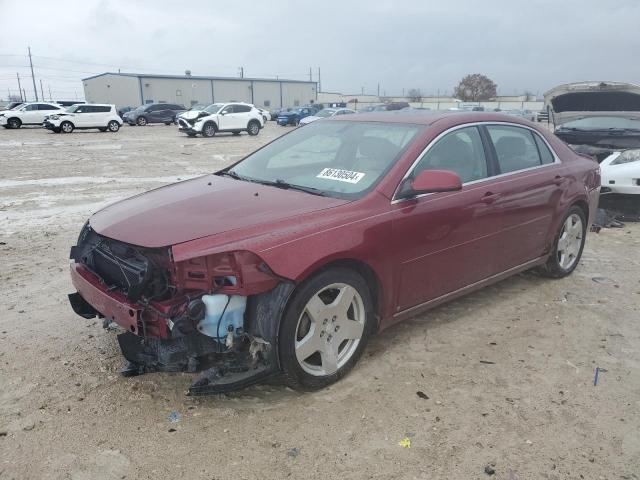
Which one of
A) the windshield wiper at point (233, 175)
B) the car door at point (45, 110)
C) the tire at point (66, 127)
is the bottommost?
the tire at point (66, 127)

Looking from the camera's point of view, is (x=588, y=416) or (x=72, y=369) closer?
(x=588, y=416)

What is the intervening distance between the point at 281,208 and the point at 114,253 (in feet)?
3.39

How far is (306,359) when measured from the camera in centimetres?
318

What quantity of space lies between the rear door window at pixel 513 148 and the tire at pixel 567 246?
2.45 feet

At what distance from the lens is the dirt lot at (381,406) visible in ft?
8.43

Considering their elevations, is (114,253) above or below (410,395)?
above

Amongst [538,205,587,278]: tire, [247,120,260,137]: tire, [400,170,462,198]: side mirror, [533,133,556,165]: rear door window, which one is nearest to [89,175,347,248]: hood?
[400,170,462,198]: side mirror

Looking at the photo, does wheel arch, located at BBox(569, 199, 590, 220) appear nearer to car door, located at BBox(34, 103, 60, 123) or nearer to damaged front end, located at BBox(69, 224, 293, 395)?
damaged front end, located at BBox(69, 224, 293, 395)

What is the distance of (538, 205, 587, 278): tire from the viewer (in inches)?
193

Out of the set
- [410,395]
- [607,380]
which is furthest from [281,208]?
[607,380]

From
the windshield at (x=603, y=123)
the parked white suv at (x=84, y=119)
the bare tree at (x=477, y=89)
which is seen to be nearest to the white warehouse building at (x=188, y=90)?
the bare tree at (x=477, y=89)

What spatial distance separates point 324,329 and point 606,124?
7271mm

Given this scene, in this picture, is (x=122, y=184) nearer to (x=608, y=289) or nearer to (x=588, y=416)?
(x=608, y=289)

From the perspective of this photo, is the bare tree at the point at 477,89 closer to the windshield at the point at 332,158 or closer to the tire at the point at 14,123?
the tire at the point at 14,123
